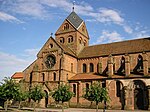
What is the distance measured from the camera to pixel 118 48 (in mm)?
55562

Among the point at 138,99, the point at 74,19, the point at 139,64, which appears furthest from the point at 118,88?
the point at 74,19

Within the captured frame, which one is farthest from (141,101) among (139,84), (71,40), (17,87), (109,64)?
(71,40)

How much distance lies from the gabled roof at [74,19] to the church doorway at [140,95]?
92.1ft

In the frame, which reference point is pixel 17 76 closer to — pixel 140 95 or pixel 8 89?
pixel 8 89

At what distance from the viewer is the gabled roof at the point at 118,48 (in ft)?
170

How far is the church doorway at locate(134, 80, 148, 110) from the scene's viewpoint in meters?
42.9

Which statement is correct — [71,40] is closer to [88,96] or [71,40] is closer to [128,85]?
[128,85]

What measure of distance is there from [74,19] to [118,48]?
19.4 metres

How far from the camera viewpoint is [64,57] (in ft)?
177

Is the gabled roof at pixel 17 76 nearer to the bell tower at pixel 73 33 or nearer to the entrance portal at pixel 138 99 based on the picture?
the bell tower at pixel 73 33

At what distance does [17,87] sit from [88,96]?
535 inches

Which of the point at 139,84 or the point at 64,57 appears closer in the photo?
the point at 139,84

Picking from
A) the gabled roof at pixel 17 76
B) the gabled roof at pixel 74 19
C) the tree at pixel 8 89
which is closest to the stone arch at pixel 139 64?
the gabled roof at pixel 74 19

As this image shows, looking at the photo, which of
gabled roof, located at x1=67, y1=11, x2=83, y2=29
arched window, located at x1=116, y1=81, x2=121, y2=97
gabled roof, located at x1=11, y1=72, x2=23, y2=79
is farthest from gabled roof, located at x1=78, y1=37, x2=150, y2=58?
gabled roof, located at x1=11, y1=72, x2=23, y2=79
